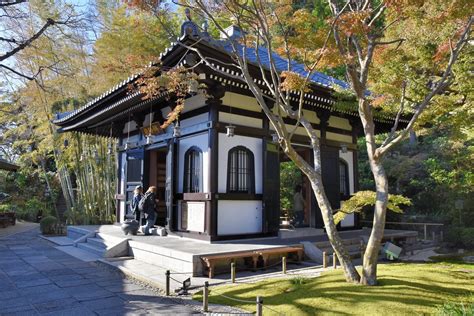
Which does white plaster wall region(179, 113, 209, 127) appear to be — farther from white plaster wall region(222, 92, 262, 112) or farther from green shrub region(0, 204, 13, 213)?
green shrub region(0, 204, 13, 213)

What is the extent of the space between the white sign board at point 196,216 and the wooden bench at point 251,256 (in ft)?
5.43

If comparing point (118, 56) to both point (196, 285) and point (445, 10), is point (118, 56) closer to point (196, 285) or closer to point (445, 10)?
point (196, 285)

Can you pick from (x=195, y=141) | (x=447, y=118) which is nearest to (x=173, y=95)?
(x=195, y=141)

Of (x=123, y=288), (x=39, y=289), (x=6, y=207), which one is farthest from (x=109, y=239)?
(x=6, y=207)

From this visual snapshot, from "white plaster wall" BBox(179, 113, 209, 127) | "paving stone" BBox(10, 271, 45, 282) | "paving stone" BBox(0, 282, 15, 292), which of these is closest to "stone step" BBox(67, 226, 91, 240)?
"paving stone" BBox(10, 271, 45, 282)

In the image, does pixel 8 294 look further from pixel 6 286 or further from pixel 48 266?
pixel 48 266

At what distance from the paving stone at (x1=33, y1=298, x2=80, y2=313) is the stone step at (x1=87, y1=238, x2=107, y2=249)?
3917 millimetres

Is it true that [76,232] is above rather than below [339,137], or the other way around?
below

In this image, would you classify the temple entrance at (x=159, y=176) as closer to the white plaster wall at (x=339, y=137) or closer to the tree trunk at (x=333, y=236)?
the white plaster wall at (x=339, y=137)

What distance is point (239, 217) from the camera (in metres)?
8.09

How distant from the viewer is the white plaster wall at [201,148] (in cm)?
794

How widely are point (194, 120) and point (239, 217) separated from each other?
99.0 inches

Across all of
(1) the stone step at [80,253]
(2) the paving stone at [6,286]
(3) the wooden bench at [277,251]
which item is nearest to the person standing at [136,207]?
(1) the stone step at [80,253]

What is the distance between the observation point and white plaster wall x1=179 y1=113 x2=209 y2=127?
818cm
